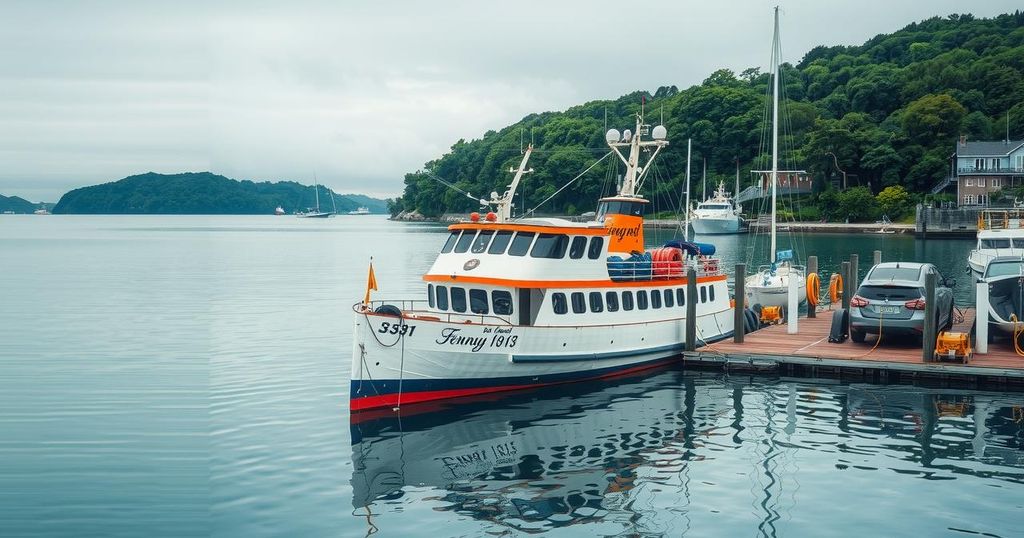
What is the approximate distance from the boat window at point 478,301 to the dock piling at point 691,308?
741 cm

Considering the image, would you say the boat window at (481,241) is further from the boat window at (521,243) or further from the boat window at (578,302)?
the boat window at (578,302)

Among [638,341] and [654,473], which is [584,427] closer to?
[654,473]

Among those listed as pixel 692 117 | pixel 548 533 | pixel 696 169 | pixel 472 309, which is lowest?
pixel 548 533

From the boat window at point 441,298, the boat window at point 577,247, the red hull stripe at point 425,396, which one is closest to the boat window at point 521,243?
the boat window at point 577,247

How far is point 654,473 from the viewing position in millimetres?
17438

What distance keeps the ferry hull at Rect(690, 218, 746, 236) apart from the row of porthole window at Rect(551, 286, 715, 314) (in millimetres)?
88144

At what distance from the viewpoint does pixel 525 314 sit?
958 inches

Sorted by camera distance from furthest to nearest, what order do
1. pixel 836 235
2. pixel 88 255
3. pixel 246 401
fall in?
1. pixel 836 235
2. pixel 88 255
3. pixel 246 401

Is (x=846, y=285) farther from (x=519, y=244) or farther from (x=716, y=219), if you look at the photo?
(x=716, y=219)

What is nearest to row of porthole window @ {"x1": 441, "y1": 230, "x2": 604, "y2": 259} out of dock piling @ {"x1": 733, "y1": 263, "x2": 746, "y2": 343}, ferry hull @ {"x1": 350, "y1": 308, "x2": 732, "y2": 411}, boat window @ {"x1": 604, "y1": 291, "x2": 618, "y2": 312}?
boat window @ {"x1": 604, "y1": 291, "x2": 618, "y2": 312}

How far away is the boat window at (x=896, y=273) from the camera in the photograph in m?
27.0

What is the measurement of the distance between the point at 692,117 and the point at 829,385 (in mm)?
125843

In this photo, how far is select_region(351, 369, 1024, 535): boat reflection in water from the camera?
15.2 metres

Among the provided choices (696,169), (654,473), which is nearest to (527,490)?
(654,473)
